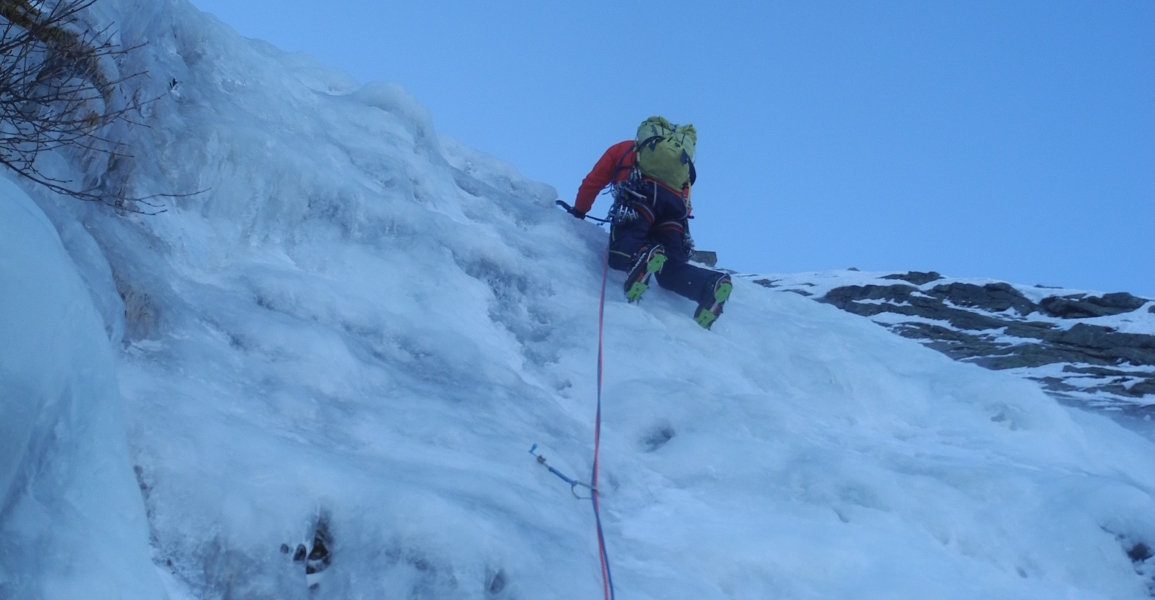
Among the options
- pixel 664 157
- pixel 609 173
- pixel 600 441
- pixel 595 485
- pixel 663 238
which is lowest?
pixel 595 485

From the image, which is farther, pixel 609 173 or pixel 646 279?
pixel 609 173

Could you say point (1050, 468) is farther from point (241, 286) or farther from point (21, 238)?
point (21, 238)

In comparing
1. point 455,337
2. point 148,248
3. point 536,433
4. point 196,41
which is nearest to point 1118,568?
point 536,433

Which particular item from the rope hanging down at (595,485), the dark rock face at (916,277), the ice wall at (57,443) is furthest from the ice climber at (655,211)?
the dark rock face at (916,277)

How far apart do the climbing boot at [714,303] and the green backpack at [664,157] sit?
4.00 feet

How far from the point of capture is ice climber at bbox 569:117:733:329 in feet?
23.1

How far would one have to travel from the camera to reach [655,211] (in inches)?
305

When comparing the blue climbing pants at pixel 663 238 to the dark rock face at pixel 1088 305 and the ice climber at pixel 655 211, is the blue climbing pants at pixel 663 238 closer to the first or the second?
the ice climber at pixel 655 211

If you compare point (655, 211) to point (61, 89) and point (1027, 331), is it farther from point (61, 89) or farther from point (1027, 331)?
point (1027, 331)

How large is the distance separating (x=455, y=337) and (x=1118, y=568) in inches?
153

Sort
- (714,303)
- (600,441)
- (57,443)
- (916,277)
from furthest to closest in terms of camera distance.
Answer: (916,277) < (714,303) < (600,441) < (57,443)

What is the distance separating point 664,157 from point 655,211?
494 millimetres

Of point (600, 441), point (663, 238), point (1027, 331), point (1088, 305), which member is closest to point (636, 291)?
point (663, 238)

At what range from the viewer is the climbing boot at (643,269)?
6906 mm
